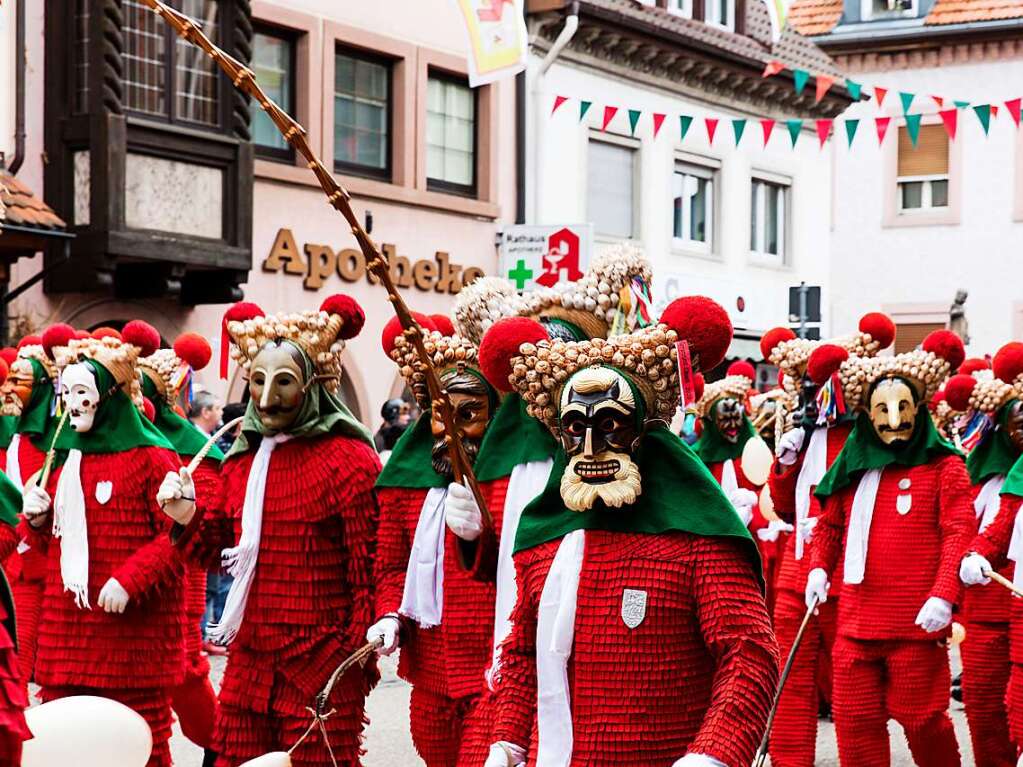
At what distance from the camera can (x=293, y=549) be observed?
22.7 ft

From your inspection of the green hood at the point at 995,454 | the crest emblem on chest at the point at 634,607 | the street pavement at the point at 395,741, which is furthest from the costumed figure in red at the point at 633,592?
the green hood at the point at 995,454

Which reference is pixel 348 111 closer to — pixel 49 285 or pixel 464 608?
pixel 49 285

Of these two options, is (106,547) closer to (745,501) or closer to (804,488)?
(804,488)

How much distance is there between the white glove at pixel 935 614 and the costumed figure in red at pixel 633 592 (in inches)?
140

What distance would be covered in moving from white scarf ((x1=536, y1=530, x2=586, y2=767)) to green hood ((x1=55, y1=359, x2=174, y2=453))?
3.67 metres

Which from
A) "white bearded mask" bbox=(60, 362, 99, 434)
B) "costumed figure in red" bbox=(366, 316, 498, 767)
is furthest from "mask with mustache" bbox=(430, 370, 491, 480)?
"white bearded mask" bbox=(60, 362, 99, 434)

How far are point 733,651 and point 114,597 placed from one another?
3.54 metres

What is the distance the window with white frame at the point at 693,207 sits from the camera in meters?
25.8

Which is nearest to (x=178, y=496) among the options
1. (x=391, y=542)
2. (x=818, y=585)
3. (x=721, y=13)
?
(x=391, y=542)

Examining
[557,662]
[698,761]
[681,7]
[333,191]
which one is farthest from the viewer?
[681,7]

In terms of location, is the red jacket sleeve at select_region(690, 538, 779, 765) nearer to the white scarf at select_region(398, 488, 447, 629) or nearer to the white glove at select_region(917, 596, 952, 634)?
the white scarf at select_region(398, 488, 447, 629)

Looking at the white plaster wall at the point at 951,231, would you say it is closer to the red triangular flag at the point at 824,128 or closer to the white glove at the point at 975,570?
the red triangular flag at the point at 824,128

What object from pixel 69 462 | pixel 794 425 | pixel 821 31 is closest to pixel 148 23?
pixel 794 425

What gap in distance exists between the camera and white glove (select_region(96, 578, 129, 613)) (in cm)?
743
